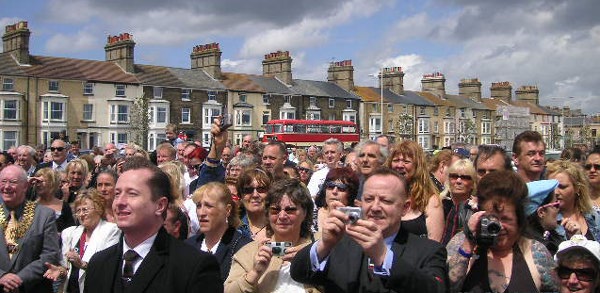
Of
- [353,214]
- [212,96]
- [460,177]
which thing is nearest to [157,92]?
[212,96]

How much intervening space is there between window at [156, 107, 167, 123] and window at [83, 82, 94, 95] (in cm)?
580

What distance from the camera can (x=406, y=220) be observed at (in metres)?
4.73

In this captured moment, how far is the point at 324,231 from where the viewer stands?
3.19 meters

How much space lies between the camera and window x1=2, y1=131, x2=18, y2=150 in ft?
148

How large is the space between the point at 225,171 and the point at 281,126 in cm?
4332

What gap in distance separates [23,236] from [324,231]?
3.74m

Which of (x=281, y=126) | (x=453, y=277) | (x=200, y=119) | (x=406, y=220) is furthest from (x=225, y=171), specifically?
(x=200, y=119)

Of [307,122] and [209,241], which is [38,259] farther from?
[307,122]

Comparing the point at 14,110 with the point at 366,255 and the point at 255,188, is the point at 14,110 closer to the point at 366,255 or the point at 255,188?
the point at 255,188

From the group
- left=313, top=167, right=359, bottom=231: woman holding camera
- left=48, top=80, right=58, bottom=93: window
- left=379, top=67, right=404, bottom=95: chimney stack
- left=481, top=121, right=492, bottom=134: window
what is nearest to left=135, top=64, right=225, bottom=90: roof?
left=48, top=80, right=58, bottom=93: window

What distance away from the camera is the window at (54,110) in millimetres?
46344

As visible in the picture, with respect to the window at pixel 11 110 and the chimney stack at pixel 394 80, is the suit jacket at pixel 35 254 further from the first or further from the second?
the chimney stack at pixel 394 80

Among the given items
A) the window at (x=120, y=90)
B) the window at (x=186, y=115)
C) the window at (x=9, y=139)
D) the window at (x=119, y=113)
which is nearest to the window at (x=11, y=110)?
the window at (x=9, y=139)

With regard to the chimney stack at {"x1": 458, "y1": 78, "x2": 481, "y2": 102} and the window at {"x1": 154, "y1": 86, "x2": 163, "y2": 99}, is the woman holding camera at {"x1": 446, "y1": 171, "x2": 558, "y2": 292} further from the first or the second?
the chimney stack at {"x1": 458, "y1": 78, "x2": 481, "y2": 102}
